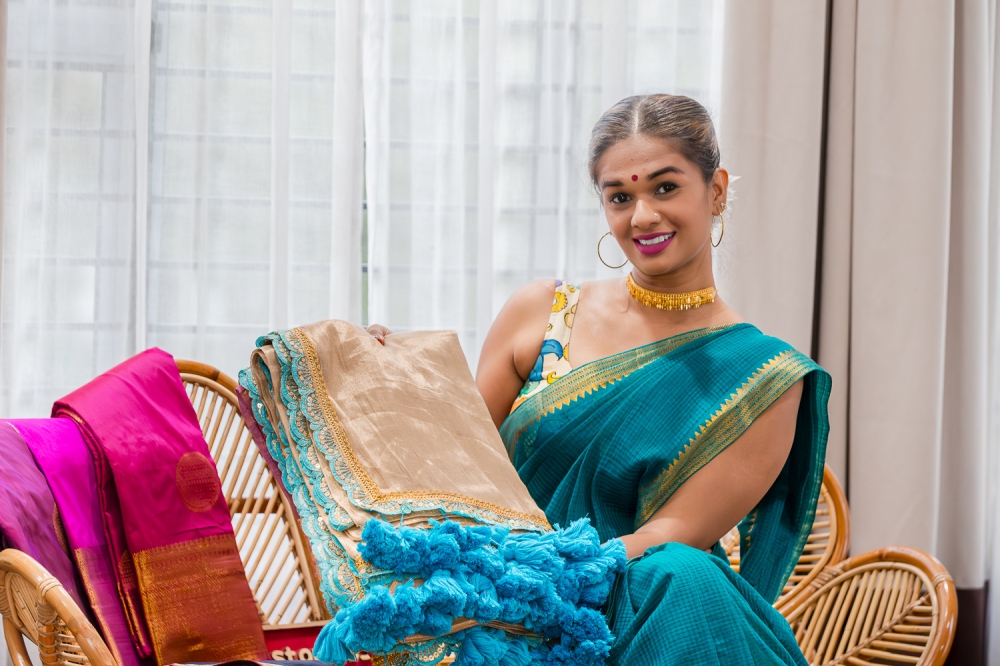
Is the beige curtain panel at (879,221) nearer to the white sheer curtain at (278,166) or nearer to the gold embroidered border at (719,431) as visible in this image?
the white sheer curtain at (278,166)

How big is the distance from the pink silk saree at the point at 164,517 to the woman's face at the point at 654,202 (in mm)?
717

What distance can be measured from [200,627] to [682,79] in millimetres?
1613

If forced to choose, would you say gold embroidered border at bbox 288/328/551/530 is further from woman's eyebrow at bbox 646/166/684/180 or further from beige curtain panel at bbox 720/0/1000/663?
beige curtain panel at bbox 720/0/1000/663

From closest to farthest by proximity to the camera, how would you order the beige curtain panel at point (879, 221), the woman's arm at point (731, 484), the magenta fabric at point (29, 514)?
the magenta fabric at point (29, 514), the woman's arm at point (731, 484), the beige curtain panel at point (879, 221)

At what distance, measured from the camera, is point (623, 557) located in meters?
1.05

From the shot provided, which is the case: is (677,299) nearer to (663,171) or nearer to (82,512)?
(663,171)

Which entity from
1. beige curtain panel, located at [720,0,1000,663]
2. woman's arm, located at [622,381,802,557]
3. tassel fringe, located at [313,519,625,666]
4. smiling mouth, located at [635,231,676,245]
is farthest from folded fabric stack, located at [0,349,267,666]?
beige curtain panel, located at [720,0,1000,663]

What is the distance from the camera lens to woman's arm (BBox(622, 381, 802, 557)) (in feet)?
4.20

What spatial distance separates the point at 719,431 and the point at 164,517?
31.8 inches

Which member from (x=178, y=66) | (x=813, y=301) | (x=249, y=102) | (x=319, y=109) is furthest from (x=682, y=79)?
(x=178, y=66)

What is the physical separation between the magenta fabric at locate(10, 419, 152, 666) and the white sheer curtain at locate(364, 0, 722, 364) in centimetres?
92

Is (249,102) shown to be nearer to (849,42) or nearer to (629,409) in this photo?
(629,409)

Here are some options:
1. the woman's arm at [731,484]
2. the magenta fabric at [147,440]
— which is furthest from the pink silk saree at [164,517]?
the woman's arm at [731,484]

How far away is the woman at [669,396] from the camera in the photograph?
1312 millimetres
